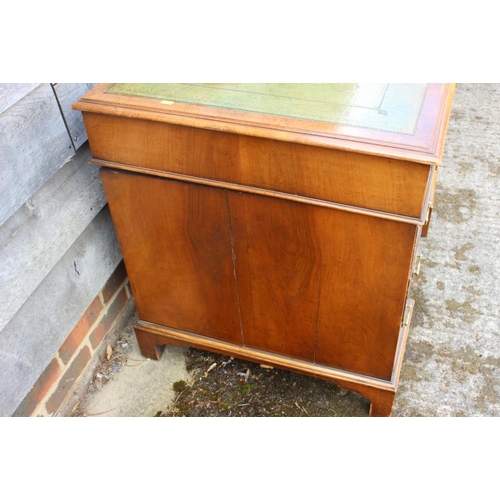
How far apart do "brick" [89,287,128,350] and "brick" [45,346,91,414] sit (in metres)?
0.05

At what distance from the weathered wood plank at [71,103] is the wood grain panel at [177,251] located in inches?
5.4

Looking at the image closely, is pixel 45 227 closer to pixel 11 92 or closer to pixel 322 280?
pixel 11 92

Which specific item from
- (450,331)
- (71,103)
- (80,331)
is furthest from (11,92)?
(450,331)

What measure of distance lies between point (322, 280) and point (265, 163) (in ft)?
1.19

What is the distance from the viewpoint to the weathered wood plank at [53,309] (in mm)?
1432

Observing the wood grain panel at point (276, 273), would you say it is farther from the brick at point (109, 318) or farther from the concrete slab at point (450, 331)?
the brick at point (109, 318)

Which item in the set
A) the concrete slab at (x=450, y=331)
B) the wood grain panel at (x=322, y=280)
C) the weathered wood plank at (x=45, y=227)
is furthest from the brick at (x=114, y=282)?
the wood grain panel at (x=322, y=280)

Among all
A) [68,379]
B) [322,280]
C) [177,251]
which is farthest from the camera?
[68,379]

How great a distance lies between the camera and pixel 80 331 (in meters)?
1.80

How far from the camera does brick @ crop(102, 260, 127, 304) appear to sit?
1929 millimetres

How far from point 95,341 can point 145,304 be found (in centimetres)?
27

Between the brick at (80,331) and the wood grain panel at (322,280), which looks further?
the brick at (80,331)
